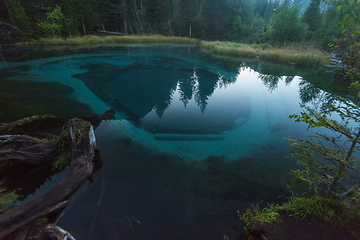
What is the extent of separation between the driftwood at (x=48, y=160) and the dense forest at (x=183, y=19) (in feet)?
68.0

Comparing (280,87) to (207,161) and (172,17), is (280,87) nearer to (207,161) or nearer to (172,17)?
(207,161)

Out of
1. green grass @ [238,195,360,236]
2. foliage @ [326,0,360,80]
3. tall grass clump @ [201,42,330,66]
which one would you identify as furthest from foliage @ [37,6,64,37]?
green grass @ [238,195,360,236]

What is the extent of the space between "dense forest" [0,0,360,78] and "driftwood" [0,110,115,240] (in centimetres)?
2071

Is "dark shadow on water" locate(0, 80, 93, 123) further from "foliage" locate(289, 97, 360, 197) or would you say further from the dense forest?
the dense forest

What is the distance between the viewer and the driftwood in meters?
2.03

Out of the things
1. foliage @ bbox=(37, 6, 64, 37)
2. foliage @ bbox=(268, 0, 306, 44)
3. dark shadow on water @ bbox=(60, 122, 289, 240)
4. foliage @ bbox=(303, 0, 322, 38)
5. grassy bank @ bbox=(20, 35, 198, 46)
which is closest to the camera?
dark shadow on water @ bbox=(60, 122, 289, 240)

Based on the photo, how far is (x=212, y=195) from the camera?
10.5 feet

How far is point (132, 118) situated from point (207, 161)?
11.6 feet

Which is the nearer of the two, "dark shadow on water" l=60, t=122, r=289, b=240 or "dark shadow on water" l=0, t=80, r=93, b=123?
"dark shadow on water" l=60, t=122, r=289, b=240

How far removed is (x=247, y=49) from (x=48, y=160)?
2129cm

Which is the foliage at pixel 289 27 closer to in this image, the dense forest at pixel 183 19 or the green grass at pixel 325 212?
the dense forest at pixel 183 19

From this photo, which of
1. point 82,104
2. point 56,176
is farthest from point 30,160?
point 82,104

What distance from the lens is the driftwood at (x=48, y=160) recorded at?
2033mm

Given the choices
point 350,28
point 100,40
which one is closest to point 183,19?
point 100,40
